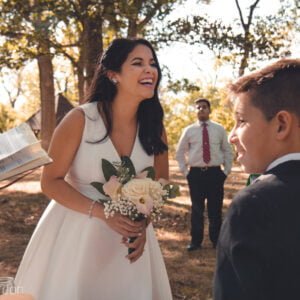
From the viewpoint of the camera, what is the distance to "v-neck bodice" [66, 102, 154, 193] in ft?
9.03

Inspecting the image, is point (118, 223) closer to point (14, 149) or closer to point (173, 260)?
point (14, 149)

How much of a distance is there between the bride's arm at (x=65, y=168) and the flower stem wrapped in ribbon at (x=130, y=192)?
0.37 ft

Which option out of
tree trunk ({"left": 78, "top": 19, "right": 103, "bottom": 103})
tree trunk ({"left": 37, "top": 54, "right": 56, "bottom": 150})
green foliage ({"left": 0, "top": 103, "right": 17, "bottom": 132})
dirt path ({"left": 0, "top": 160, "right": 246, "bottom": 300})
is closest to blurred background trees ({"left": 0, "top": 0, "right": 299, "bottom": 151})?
tree trunk ({"left": 78, "top": 19, "right": 103, "bottom": 103})

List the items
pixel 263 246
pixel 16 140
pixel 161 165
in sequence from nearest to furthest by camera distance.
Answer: pixel 263 246, pixel 16 140, pixel 161 165

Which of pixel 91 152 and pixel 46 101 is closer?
pixel 91 152

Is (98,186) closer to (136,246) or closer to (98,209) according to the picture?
(98,209)

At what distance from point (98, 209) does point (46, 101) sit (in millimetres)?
14523

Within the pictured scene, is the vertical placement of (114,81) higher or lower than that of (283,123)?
higher

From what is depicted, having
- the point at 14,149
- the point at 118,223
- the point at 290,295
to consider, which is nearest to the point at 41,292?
the point at 118,223

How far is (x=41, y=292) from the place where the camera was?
8.82 ft

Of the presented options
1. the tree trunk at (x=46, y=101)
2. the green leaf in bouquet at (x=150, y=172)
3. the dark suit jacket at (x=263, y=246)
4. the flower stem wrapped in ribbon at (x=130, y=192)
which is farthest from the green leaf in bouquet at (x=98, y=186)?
the tree trunk at (x=46, y=101)

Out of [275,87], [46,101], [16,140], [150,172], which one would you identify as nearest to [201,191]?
[150,172]

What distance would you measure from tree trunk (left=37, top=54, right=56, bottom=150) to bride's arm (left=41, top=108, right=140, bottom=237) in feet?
45.6

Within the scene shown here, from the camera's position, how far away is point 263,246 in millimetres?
1138
